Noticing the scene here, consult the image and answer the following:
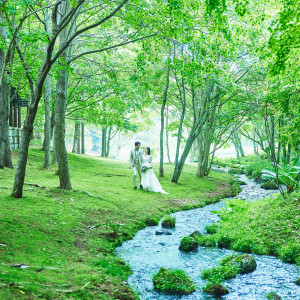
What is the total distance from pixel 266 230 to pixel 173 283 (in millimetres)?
4517

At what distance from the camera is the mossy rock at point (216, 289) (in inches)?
220

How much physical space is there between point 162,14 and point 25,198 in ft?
25.4

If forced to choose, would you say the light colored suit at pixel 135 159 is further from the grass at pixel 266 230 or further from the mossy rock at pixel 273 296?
the mossy rock at pixel 273 296

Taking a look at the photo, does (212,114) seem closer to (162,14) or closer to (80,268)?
(162,14)

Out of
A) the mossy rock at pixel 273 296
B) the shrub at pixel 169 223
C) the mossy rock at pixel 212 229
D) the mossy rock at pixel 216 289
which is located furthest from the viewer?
the shrub at pixel 169 223

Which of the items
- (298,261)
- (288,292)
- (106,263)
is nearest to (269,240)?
(298,261)

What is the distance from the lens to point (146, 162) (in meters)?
16.2

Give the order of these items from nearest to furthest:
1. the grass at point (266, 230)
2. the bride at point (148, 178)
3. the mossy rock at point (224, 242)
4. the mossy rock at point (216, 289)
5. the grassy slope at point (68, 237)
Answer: the grassy slope at point (68, 237)
the mossy rock at point (216, 289)
the grass at point (266, 230)
the mossy rock at point (224, 242)
the bride at point (148, 178)

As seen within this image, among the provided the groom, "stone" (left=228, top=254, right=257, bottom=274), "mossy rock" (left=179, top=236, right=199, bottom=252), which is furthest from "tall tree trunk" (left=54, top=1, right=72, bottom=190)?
"stone" (left=228, top=254, right=257, bottom=274)

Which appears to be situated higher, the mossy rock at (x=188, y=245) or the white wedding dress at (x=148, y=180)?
the white wedding dress at (x=148, y=180)

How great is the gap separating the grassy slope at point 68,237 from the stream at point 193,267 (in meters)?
0.40

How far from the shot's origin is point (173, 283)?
5754 mm

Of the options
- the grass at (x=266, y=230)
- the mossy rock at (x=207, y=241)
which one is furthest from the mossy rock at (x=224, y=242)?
the mossy rock at (x=207, y=241)

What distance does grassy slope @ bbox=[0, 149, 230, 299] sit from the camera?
183 inches
